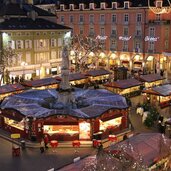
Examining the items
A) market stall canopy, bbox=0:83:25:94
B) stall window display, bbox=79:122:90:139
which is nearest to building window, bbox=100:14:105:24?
market stall canopy, bbox=0:83:25:94

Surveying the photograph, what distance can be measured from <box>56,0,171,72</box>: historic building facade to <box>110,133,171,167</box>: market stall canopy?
40.2 m

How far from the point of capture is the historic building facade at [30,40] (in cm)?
5384

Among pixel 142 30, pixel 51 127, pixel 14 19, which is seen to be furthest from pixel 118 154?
pixel 142 30

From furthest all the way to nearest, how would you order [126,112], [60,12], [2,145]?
1. [60,12]
2. [126,112]
3. [2,145]

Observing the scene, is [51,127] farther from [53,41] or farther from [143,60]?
[143,60]

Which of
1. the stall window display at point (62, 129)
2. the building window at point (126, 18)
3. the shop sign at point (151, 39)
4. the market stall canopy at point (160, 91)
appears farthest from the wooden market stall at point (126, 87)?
the building window at point (126, 18)

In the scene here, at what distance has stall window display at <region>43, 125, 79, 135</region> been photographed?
28312 millimetres

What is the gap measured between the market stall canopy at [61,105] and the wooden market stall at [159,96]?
6.80m

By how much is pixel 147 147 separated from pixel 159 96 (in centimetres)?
1929

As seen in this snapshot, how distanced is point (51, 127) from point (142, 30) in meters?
39.5

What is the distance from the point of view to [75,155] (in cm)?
→ 2548

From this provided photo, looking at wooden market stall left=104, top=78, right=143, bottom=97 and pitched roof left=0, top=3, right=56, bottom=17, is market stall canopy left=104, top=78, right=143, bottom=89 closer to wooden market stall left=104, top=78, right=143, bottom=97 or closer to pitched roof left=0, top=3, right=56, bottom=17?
wooden market stall left=104, top=78, right=143, bottom=97

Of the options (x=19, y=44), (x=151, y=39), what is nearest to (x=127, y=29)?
(x=151, y=39)

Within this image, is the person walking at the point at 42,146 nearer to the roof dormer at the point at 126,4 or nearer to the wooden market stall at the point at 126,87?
the wooden market stall at the point at 126,87
